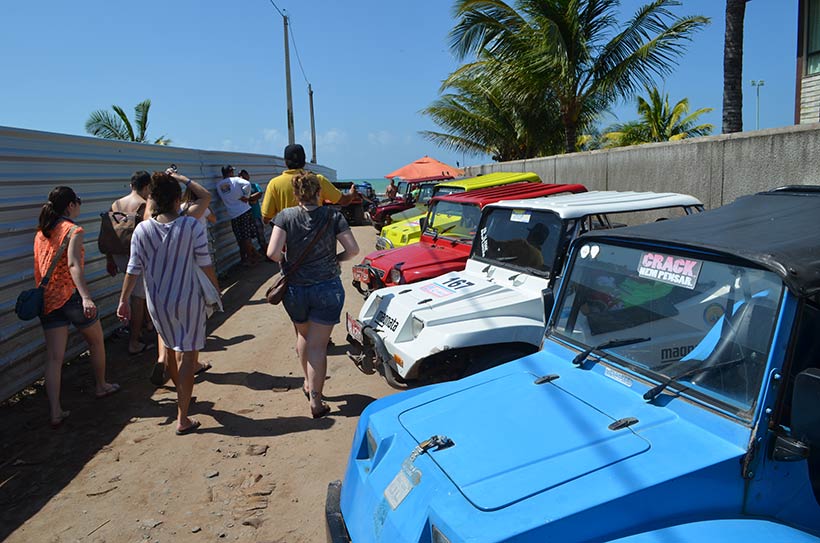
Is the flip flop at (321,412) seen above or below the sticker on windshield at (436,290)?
below

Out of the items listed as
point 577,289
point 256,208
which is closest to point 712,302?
point 577,289

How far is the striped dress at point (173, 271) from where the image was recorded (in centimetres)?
415

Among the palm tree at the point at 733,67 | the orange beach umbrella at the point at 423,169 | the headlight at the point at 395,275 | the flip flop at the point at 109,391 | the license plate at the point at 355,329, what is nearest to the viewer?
the license plate at the point at 355,329

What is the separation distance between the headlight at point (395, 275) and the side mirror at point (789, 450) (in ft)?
13.4

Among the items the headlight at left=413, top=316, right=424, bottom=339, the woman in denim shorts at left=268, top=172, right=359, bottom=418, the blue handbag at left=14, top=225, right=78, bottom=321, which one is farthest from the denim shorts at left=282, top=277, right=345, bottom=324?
the blue handbag at left=14, top=225, right=78, bottom=321

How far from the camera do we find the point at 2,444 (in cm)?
431

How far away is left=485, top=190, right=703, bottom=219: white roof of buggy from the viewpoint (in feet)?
14.4

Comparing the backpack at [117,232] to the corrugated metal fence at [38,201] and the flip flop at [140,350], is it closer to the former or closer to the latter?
the corrugated metal fence at [38,201]

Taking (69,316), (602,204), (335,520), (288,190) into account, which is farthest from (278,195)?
(335,520)

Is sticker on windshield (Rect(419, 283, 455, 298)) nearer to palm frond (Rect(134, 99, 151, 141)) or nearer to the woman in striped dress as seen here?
the woman in striped dress

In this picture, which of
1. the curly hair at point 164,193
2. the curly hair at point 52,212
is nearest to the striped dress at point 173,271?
the curly hair at point 164,193

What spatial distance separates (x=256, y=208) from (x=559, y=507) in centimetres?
1082

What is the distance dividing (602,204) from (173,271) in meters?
3.47

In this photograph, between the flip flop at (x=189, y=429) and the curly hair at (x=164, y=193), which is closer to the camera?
the curly hair at (x=164, y=193)
